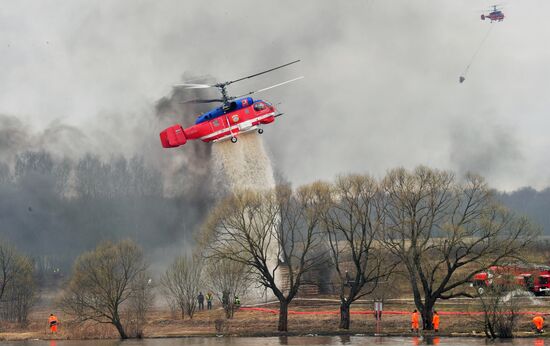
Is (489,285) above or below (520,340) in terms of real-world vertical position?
above

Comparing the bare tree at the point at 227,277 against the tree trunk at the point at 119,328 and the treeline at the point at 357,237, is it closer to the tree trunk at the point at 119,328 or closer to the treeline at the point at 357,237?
the treeline at the point at 357,237

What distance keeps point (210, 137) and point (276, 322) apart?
19837 millimetres

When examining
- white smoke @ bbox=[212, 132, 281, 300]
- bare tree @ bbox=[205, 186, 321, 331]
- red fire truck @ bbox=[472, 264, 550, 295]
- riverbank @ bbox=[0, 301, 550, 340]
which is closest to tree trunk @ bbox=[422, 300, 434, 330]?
riverbank @ bbox=[0, 301, 550, 340]

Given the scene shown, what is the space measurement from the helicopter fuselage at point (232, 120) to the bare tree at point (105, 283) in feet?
48.0

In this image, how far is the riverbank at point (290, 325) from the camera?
240 ft

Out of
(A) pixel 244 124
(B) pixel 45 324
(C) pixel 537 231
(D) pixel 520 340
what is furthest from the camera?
(B) pixel 45 324

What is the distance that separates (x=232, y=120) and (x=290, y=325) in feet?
67.9

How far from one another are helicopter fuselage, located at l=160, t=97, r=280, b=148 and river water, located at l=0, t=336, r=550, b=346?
18768mm

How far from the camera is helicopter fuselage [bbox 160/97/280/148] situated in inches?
3115

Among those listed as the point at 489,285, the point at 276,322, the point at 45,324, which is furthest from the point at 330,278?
the point at 489,285

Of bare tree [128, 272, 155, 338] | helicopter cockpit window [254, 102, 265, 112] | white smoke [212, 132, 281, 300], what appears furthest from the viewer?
white smoke [212, 132, 281, 300]

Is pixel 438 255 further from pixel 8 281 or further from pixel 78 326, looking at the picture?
pixel 8 281

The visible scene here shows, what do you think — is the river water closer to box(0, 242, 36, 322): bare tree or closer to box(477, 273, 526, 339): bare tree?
box(477, 273, 526, 339): bare tree

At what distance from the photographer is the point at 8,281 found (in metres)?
107
